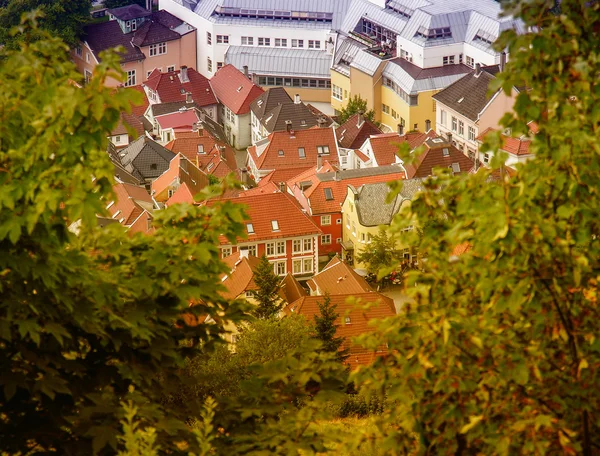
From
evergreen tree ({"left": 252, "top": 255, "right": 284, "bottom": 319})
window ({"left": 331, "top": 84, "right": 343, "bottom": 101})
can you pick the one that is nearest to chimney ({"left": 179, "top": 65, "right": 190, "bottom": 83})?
window ({"left": 331, "top": 84, "right": 343, "bottom": 101})

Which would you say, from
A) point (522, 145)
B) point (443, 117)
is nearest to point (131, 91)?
point (522, 145)

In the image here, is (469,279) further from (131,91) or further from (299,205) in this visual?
(299,205)

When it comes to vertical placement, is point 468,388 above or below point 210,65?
below

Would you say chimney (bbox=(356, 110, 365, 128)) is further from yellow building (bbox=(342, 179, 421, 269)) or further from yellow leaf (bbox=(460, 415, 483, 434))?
yellow leaf (bbox=(460, 415, 483, 434))

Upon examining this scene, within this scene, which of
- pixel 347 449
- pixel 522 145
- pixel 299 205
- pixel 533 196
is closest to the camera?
pixel 533 196

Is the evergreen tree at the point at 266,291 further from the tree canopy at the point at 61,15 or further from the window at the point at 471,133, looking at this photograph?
the tree canopy at the point at 61,15

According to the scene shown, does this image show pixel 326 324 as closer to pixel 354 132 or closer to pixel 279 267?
pixel 279 267

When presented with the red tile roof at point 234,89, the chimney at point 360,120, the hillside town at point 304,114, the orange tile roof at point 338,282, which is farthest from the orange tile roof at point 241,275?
the red tile roof at point 234,89
